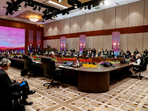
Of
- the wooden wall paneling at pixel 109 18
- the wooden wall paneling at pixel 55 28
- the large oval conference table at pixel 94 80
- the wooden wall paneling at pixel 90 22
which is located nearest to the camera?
the large oval conference table at pixel 94 80

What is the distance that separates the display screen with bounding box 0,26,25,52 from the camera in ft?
53.8

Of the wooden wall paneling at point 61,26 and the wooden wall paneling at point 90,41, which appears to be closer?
the wooden wall paneling at point 90,41

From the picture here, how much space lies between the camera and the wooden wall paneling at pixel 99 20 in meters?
13.8

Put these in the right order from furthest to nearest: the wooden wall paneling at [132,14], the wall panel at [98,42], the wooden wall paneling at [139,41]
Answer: the wall panel at [98,42]
the wooden wall paneling at [132,14]
the wooden wall paneling at [139,41]

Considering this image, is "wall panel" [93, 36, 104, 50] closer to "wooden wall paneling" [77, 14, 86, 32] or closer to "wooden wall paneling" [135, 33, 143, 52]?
"wooden wall paneling" [77, 14, 86, 32]

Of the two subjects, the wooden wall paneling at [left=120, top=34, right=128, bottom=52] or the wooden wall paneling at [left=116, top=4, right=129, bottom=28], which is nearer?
the wooden wall paneling at [left=116, top=4, right=129, bottom=28]

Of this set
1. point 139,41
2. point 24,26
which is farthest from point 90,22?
point 24,26

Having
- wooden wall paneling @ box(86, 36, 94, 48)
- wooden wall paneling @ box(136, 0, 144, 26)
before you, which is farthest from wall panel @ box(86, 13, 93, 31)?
wooden wall paneling @ box(136, 0, 144, 26)

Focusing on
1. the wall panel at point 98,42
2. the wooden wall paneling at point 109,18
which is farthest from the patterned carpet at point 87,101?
the wooden wall paneling at point 109,18

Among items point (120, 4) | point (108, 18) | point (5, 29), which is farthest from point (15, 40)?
point (120, 4)

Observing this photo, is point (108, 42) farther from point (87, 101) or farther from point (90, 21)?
point (87, 101)

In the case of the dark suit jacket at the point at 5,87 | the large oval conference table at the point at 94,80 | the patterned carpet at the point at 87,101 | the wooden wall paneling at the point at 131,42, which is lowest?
the patterned carpet at the point at 87,101

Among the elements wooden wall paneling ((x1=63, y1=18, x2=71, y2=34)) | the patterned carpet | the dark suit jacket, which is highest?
wooden wall paneling ((x1=63, y1=18, x2=71, y2=34))

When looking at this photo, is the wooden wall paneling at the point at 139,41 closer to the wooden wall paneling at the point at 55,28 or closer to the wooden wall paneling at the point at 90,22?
the wooden wall paneling at the point at 90,22
